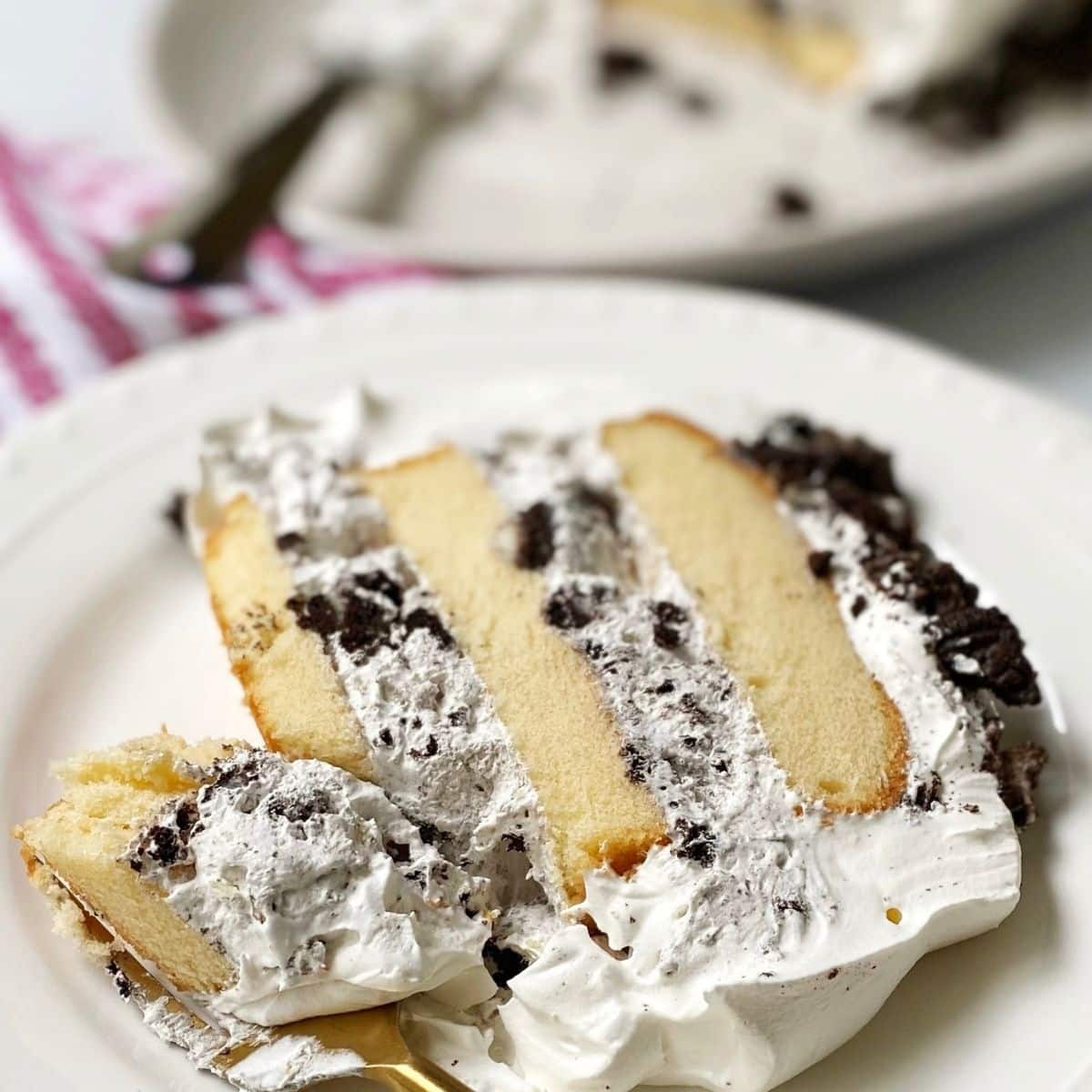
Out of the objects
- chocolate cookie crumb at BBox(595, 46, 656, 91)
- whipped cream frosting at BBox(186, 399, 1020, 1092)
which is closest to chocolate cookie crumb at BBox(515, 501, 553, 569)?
whipped cream frosting at BBox(186, 399, 1020, 1092)

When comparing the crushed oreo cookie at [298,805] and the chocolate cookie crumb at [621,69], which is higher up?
the crushed oreo cookie at [298,805]

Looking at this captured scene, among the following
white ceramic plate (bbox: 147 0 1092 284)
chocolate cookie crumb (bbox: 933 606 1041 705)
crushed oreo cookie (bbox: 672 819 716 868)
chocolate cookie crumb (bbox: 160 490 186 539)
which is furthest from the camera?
white ceramic plate (bbox: 147 0 1092 284)

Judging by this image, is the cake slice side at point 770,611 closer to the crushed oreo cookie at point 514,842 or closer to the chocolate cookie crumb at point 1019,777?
the chocolate cookie crumb at point 1019,777

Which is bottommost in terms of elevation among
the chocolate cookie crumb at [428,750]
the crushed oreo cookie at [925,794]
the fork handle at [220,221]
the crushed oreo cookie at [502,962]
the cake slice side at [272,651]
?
the crushed oreo cookie at [925,794]

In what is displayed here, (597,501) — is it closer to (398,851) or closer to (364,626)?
(364,626)

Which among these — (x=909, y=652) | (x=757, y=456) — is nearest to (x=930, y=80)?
(x=757, y=456)

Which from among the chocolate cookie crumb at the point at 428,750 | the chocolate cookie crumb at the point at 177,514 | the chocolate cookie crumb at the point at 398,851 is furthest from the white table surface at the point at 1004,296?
the chocolate cookie crumb at the point at 398,851

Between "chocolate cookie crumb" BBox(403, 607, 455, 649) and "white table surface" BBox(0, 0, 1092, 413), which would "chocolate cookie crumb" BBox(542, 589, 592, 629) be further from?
"white table surface" BBox(0, 0, 1092, 413)
